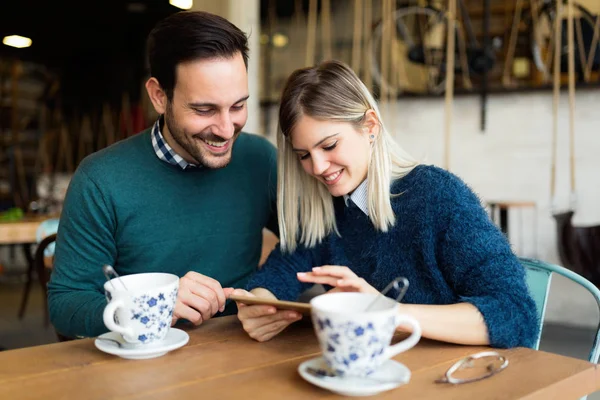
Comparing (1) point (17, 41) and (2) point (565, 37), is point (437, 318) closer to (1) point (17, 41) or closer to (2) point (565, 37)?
(2) point (565, 37)

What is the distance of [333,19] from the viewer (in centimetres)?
912

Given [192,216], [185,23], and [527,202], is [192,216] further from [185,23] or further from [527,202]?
[527,202]

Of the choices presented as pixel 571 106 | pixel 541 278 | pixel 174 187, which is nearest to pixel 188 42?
pixel 174 187

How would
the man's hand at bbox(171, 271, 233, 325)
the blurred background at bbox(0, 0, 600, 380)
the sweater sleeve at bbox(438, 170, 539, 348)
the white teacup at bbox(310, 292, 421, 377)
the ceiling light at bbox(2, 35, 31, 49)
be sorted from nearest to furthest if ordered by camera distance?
the white teacup at bbox(310, 292, 421, 377) < the sweater sleeve at bbox(438, 170, 539, 348) < the man's hand at bbox(171, 271, 233, 325) < the blurred background at bbox(0, 0, 600, 380) < the ceiling light at bbox(2, 35, 31, 49)

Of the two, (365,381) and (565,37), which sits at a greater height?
(565,37)

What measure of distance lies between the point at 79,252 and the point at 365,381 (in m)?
0.87

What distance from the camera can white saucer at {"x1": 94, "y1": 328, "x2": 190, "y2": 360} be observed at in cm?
97

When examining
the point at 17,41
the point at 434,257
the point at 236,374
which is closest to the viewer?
the point at 236,374

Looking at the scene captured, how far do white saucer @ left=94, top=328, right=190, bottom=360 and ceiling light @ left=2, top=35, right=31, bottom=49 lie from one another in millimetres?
7666

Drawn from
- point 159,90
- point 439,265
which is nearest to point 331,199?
point 439,265

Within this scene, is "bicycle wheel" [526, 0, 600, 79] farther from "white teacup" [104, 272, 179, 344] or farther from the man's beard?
"white teacup" [104, 272, 179, 344]

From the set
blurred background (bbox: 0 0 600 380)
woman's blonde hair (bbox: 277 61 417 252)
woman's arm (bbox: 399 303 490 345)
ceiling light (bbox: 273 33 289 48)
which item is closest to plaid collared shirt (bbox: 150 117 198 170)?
woman's blonde hair (bbox: 277 61 417 252)

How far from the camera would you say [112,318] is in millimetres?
939

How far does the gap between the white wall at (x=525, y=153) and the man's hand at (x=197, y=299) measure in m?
3.07
